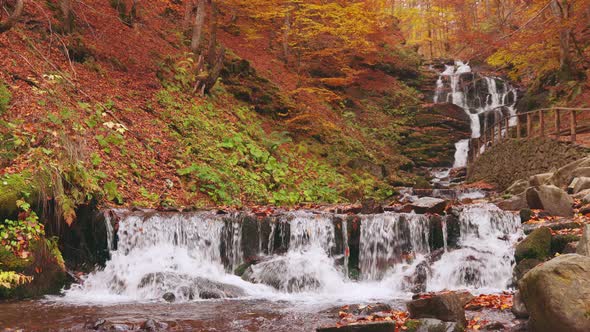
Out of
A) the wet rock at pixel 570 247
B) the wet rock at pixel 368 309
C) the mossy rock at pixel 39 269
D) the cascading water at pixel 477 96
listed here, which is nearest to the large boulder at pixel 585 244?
the wet rock at pixel 570 247

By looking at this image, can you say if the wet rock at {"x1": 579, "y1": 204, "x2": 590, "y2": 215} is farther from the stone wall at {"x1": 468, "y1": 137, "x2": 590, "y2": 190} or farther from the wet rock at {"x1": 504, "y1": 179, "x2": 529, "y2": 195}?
the wet rock at {"x1": 504, "y1": 179, "x2": 529, "y2": 195}

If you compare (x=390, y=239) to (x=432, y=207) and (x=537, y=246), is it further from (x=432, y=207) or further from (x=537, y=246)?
(x=537, y=246)

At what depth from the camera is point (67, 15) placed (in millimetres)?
14539

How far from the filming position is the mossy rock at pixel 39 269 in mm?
7379

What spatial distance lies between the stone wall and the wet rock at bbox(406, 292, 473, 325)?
9.34m

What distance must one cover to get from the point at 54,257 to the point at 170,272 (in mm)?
1911

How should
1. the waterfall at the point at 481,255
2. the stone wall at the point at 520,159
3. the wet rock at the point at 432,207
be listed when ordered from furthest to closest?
the stone wall at the point at 520,159 < the wet rock at the point at 432,207 < the waterfall at the point at 481,255

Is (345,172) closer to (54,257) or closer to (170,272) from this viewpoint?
(170,272)

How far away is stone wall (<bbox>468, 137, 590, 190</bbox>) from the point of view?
45.9 feet

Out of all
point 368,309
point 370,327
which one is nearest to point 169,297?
point 368,309

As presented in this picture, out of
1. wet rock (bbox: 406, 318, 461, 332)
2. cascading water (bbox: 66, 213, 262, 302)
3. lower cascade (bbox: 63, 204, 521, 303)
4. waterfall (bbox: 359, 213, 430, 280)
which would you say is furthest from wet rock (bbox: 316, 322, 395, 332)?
waterfall (bbox: 359, 213, 430, 280)

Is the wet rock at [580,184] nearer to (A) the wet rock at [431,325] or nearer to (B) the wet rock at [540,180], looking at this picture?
(B) the wet rock at [540,180]

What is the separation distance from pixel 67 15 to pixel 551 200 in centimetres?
1375

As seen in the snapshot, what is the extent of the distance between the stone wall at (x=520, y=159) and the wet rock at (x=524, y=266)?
6.09m
